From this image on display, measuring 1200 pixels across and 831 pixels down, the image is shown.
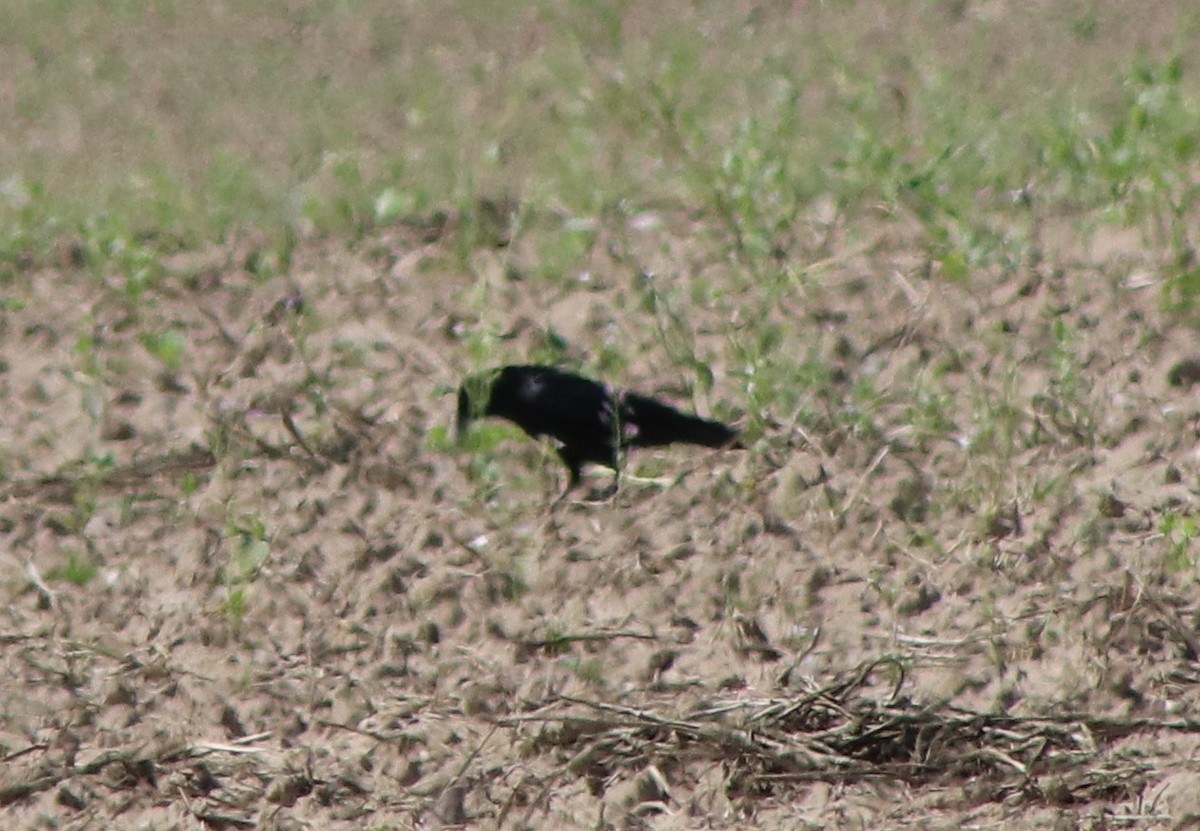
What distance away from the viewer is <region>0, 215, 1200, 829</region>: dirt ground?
11.2 feet

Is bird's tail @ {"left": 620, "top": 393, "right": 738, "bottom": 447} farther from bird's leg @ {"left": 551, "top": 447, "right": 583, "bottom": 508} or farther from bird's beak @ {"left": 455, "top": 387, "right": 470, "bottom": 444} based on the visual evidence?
bird's beak @ {"left": 455, "top": 387, "right": 470, "bottom": 444}

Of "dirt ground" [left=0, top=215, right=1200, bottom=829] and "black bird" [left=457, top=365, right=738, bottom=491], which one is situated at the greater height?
"black bird" [left=457, top=365, right=738, bottom=491]

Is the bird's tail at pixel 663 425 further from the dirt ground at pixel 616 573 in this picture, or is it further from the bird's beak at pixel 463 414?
the bird's beak at pixel 463 414

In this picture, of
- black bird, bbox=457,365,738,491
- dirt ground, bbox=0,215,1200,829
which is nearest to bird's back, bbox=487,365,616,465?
black bird, bbox=457,365,738,491

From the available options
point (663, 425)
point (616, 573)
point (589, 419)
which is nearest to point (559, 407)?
point (589, 419)

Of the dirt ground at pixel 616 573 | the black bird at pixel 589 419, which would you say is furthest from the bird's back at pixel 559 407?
the dirt ground at pixel 616 573

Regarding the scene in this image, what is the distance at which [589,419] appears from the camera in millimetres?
4172

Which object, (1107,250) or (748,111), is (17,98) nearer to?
(748,111)

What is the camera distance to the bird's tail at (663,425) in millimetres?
4176

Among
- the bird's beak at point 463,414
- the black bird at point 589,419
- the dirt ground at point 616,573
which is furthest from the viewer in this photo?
the bird's beak at point 463,414

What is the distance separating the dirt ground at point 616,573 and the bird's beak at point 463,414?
71 millimetres

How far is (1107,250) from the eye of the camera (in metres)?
4.74

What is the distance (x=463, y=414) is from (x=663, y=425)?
488 millimetres

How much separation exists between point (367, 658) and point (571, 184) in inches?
80.6
